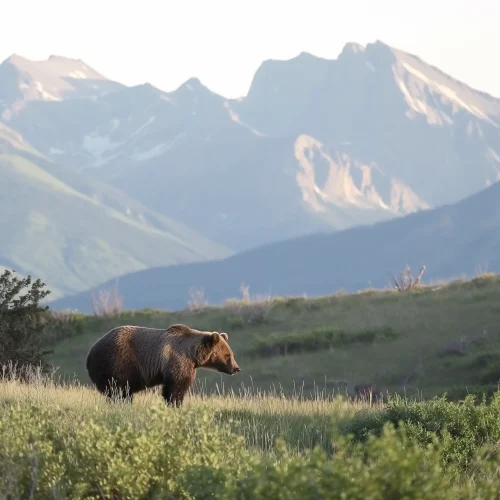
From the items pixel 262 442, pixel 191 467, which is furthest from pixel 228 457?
pixel 262 442

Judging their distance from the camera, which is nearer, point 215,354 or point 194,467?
point 194,467

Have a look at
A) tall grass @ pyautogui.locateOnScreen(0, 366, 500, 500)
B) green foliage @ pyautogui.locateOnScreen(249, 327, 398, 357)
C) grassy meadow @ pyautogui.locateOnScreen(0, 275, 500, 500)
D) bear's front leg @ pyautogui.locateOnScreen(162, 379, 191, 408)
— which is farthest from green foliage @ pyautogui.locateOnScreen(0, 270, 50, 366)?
green foliage @ pyautogui.locateOnScreen(249, 327, 398, 357)

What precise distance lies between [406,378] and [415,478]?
981 inches

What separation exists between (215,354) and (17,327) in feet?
24.9

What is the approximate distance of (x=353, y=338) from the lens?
36656 mm

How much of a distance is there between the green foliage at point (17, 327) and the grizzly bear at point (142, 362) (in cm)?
667

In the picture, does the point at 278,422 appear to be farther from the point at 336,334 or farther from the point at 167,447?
the point at 336,334

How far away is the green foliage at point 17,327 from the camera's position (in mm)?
21016

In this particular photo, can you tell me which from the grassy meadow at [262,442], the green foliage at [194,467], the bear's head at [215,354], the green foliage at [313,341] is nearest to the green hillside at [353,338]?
the green foliage at [313,341]

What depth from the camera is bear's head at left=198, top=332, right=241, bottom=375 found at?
1477 centimetres

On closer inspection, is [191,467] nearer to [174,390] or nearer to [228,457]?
[228,457]

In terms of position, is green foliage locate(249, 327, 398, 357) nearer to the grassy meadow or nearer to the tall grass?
the grassy meadow

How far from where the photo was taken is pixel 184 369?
1436 cm

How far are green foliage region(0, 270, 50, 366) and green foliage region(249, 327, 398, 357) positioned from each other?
15325mm
